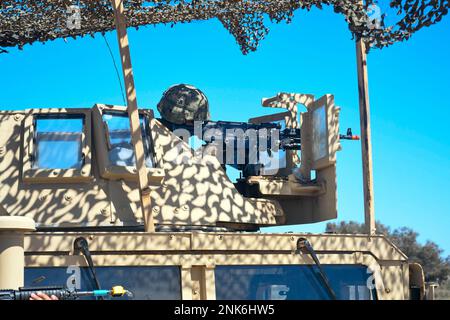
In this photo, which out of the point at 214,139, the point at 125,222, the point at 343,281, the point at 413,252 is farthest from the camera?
the point at 413,252

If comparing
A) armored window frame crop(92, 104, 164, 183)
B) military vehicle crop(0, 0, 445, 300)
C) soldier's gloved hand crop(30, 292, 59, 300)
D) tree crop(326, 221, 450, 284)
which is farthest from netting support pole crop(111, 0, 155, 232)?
tree crop(326, 221, 450, 284)

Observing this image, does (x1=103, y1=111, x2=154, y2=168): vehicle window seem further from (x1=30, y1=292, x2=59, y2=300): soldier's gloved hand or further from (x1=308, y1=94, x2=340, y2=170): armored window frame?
(x1=30, y1=292, x2=59, y2=300): soldier's gloved hand

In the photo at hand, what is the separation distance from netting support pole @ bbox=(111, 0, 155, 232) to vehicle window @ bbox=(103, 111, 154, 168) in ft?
0.84

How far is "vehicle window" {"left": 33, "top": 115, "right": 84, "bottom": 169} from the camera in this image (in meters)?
8.27

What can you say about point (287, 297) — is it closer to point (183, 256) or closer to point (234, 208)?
point (183, 256)

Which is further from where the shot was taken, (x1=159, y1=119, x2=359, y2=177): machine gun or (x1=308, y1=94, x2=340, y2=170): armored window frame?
(x1=159, y1=119, x2=359, y2=177): machine gun

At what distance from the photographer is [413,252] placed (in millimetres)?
40219

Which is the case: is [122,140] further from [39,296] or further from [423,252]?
[423,252]

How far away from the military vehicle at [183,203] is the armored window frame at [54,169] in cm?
1

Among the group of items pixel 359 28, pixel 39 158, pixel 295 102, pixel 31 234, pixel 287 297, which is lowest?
pixel 287 297

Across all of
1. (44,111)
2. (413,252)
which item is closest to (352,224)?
(413,252)

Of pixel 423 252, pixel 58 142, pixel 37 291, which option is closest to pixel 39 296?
pixel 37 291

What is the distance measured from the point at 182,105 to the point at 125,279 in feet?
11.3

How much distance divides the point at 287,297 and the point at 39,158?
2.82 meters
